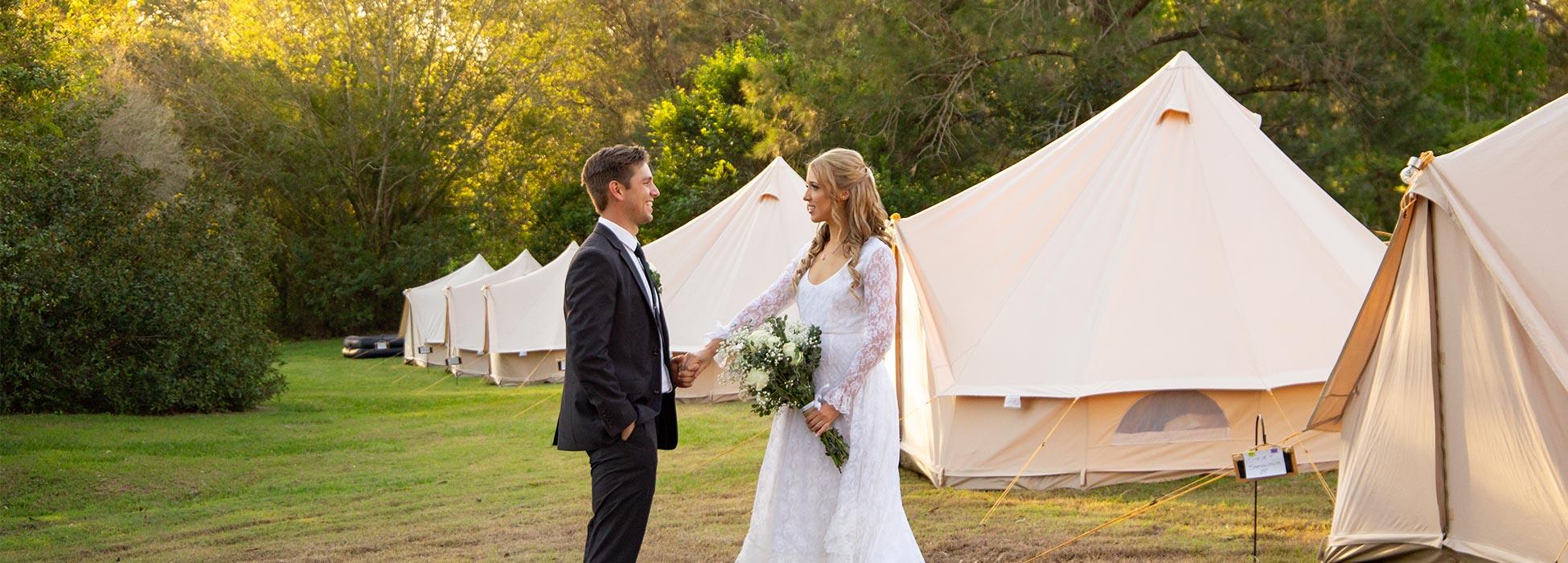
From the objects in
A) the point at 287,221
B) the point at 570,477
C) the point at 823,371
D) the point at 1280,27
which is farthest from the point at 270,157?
the point at 823,371

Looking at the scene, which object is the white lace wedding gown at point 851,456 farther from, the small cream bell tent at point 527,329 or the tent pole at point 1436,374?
the small cream bell tent at point 527,329

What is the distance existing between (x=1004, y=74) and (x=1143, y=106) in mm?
9936

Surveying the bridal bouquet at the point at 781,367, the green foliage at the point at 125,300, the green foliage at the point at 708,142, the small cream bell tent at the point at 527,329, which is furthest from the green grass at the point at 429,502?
the green foliage at the point at 708,142

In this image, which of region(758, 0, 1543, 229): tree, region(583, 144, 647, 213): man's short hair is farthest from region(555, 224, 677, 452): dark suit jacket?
Result: region(758, 0, 1543, 229): tree

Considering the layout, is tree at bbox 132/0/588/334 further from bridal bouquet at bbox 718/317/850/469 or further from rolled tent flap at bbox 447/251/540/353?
bridal bouquet at bbox 718/317/850/469

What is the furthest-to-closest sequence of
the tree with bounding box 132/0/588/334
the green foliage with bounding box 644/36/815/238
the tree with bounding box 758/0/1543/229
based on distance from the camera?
the tree with bounding box 132/0/588/334
the green foliage with bounding box 644/36/815/238
the tree with bounding box 758/0/1543/229

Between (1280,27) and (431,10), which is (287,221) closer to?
(431,10)

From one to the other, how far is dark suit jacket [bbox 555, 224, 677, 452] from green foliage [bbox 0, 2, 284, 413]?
8.89m

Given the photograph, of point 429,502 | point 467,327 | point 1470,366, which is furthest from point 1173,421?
point 467,327

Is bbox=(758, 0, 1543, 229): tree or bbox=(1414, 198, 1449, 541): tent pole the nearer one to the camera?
bbox=(1414, 198, 1449, 541): tent pole

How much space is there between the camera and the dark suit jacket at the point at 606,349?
12.5ft

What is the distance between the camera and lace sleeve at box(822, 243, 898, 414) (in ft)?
14.1

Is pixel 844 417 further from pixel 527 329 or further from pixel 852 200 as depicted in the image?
pixel 527 329

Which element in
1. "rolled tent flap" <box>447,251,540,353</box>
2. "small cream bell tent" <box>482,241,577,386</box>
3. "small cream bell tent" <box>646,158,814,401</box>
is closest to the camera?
"small cream bell tent" <box>646,158,814,401</box>
